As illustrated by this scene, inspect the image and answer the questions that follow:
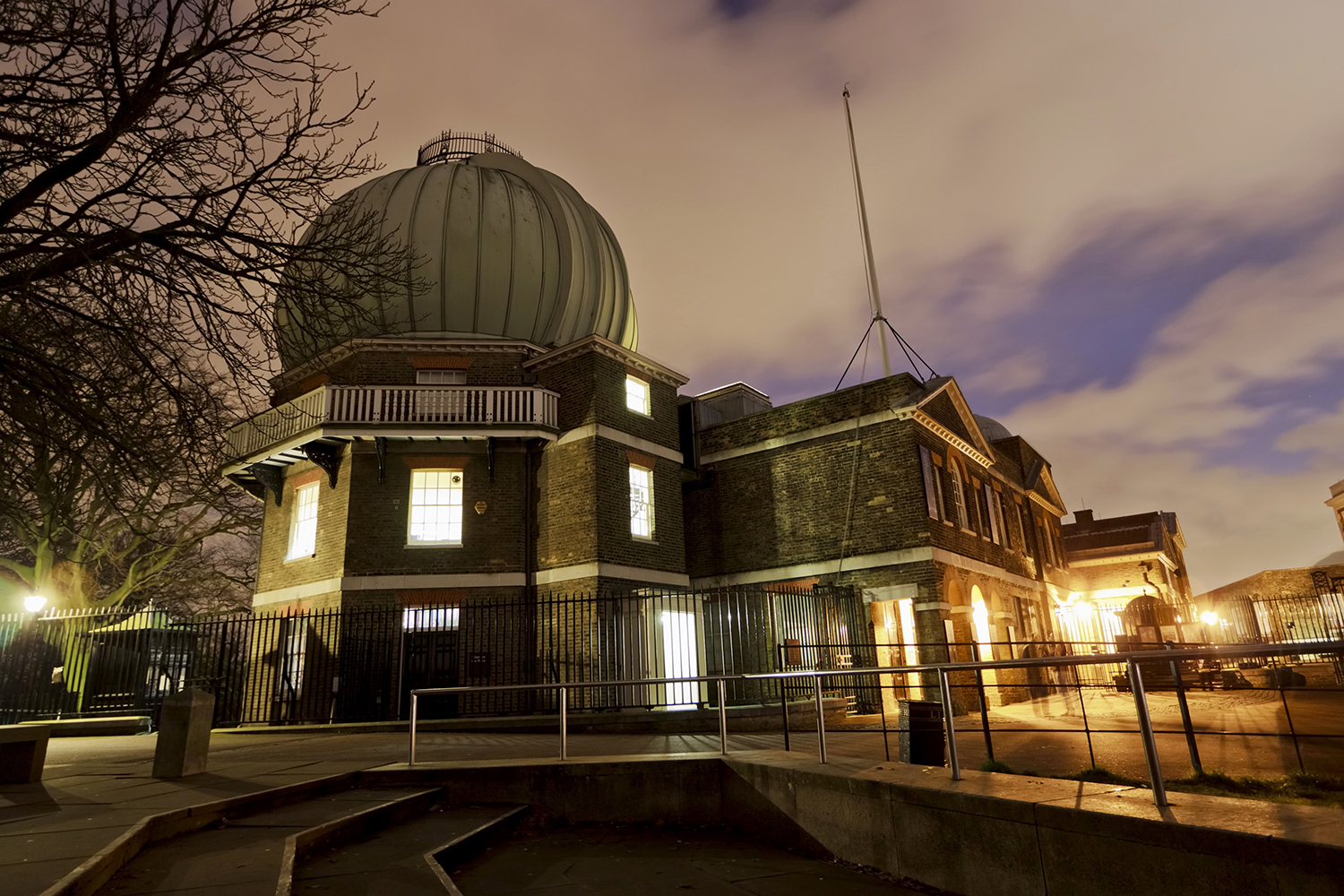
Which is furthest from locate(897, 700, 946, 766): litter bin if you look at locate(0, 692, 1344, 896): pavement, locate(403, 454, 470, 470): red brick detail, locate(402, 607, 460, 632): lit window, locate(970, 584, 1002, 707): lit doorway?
locate(403, 454, 470, 470): red brick detail

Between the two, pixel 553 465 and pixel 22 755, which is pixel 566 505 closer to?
pixel 553 465

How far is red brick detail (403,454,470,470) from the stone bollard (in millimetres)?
Result: 10174

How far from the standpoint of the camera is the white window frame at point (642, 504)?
18766 millimetres

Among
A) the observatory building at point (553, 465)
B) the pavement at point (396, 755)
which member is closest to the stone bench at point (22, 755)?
the pavement at point (396, 755)

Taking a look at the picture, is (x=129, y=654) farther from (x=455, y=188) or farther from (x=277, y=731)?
(x=455, y=188)

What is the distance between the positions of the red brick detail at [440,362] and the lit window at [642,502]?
15.6 feet

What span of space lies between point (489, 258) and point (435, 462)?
5.45 m

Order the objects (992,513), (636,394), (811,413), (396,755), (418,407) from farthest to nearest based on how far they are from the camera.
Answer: (992,513)
(636,394)
(811,413)
(418,407)
(396,755)

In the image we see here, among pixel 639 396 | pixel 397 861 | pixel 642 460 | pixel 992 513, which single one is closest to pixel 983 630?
pixel 992 513

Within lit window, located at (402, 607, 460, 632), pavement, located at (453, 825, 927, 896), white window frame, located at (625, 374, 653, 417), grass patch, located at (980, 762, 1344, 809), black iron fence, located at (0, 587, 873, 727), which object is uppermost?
white window frame, located at (625, 374, 653, 417)

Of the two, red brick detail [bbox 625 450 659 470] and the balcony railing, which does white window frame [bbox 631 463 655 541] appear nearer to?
red brick detail [bbox 625 450 659 470]

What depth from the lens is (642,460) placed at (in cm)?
1920

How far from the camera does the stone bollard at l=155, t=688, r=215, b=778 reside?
7844 mm

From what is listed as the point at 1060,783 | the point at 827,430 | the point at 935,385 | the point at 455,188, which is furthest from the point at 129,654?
the point at 935,385
